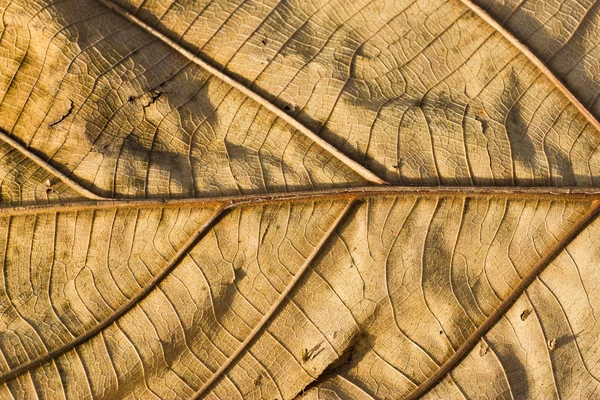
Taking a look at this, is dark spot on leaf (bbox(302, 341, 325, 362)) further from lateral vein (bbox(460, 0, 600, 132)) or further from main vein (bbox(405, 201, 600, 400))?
lateral vein (bbox(460, 0, 600, 132))

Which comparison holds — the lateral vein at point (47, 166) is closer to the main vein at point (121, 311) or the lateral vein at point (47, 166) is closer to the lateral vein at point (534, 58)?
the main vein at point (121, 311)

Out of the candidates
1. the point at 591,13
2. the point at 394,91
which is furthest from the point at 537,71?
the point at 394,91

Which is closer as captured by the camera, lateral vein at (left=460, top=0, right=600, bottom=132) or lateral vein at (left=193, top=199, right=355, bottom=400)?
lateral vein at (left=193, top=199, right=355, bottom=400)

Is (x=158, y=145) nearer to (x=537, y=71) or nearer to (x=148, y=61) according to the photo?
(x=148, y=61)

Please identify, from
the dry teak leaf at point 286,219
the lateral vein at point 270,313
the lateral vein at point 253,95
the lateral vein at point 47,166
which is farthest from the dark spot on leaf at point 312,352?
the lateral vein at point 47,166

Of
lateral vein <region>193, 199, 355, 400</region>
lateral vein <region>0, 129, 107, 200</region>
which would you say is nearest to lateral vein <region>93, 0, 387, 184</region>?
lateral vein <region>193, 199, 355, 400</region>

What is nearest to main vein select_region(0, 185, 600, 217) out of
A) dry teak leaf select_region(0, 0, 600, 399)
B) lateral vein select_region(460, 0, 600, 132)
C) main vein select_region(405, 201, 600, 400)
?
dry teak leaf select_region(0, 0, 600, 399)

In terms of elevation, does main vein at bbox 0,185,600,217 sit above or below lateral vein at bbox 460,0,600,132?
below

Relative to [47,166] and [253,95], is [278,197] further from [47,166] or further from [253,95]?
[47,166]

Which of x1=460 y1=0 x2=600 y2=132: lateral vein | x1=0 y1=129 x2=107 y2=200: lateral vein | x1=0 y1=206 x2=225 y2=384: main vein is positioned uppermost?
x1=460 y1=0 x2=600 y2=132: lateral vein
